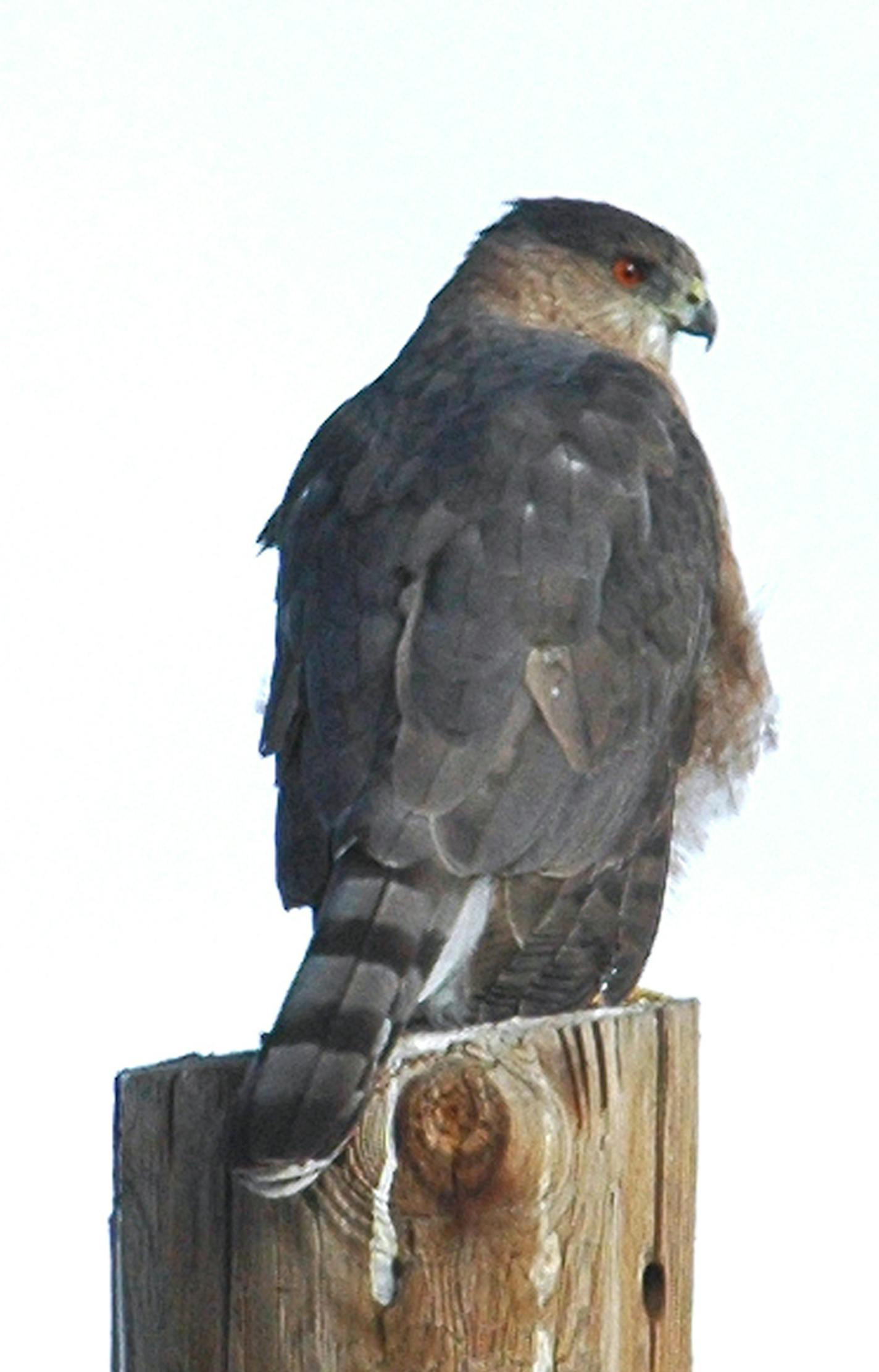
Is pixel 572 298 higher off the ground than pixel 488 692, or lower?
higher

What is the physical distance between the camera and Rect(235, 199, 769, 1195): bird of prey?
4.09m

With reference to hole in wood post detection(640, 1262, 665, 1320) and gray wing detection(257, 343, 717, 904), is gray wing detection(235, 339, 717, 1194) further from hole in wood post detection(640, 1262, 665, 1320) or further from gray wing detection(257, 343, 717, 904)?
hole in wood post detection(640, 1262, 665, 1320)

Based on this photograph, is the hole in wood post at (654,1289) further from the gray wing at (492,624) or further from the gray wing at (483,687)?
the gray wing at (492,624)

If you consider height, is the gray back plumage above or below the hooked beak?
below

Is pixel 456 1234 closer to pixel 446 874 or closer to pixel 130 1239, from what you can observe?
pixel 130 1239

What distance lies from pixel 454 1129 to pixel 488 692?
1380mm

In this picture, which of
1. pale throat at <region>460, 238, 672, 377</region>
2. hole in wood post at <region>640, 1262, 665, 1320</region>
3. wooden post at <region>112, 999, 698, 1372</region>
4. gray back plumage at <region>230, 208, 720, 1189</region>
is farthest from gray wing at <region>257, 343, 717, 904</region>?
pale throat at <region>460, 238, 672, 377</region>

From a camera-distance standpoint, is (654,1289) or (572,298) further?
(572,298)

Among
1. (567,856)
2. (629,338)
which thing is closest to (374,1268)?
(567,856)

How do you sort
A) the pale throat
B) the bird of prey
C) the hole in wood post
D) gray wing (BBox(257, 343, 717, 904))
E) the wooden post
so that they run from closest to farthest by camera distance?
the wooden post < the hole in wood post < the bird of prey < gray wing (BBox(257, 343, 717, 904)) < the pale throat

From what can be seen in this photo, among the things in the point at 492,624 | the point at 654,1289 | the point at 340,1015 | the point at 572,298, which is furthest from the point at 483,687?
the point at 572,298

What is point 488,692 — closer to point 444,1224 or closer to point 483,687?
point 483,687

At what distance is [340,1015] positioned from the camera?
3701 millimetres

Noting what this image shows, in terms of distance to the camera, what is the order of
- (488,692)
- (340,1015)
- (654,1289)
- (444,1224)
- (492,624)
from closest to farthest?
(444,1224)
(654,1289)
(340,1015)
(488,692)
(492,624)
